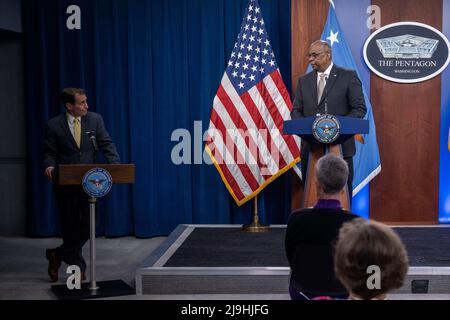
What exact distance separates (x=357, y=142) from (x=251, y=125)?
1034 mm

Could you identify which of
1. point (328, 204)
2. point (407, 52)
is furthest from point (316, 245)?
point (407, 52)

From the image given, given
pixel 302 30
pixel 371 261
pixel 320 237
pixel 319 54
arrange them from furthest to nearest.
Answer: pixel 302 30 < pixel 319 54 < pixel 320 237 < pixel 371 261

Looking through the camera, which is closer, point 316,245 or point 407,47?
point 316,245

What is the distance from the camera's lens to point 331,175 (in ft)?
6.62

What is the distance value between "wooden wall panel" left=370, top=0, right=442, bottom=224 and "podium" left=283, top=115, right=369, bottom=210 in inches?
75.4

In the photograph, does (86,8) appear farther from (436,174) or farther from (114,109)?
(436,174)

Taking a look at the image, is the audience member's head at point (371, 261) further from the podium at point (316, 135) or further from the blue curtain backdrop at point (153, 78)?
the blue curtain backdrop at point (153, 78)

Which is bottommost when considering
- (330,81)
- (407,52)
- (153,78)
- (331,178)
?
(331,178)

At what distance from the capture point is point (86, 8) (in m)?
5.53

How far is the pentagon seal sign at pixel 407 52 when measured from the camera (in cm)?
526

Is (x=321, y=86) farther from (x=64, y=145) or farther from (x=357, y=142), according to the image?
(x=64, y=145)

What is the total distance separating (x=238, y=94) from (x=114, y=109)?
1364mm

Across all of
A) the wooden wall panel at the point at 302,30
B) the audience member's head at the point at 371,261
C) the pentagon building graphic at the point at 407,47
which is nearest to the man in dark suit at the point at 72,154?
the wooden wall panel at the point at 302,30
